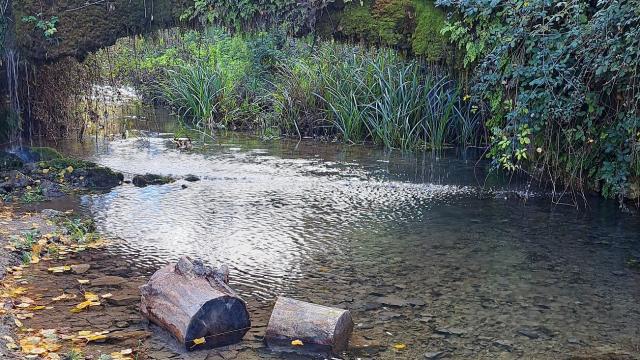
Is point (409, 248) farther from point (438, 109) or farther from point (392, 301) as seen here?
point (438, 109)

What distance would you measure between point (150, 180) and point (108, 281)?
385cm

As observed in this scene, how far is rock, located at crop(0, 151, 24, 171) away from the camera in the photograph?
9.39 m

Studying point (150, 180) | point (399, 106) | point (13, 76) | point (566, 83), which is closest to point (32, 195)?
point (150, 180)

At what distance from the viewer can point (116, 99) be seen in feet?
60.6

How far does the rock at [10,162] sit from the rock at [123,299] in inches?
197

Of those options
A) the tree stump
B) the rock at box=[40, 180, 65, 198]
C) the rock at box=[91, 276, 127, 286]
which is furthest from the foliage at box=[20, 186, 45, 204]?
the tree stump

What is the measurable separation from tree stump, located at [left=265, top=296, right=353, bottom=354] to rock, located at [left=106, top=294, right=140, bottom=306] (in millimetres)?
1206

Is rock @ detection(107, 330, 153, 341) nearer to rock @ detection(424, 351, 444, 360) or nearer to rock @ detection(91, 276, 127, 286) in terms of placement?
rock @ detection(91, 276, 127, 286)

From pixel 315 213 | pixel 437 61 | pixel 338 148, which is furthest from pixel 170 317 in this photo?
pixel 338 148

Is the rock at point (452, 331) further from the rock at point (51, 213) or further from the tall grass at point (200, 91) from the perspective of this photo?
the tall grass at point (200, 91)

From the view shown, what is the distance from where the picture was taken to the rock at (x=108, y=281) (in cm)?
550

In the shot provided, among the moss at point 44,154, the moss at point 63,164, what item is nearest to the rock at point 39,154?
the moss at point 44,154

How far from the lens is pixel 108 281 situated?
5.56 m

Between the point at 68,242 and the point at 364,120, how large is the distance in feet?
25.2
